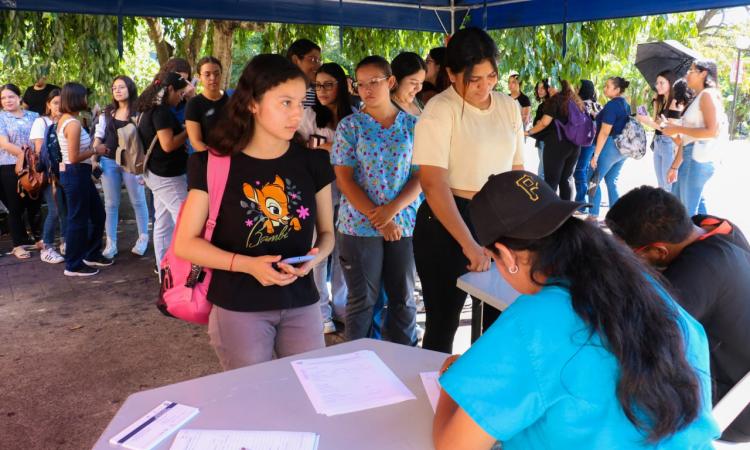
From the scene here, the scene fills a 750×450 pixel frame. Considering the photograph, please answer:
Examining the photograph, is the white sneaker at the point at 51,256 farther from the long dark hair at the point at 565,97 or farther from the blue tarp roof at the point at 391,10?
the long dark hair at the point at 565,97

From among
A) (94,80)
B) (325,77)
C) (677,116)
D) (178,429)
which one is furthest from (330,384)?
(94,80)

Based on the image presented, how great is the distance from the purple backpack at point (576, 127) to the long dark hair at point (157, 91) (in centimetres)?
434

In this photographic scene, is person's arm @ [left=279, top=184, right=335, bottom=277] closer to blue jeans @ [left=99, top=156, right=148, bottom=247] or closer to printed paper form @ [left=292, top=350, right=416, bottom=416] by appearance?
printed paper form @ [left=292, top=350, right=416, bottom=416]

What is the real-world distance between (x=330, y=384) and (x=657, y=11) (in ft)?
13.9

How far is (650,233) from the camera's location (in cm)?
179

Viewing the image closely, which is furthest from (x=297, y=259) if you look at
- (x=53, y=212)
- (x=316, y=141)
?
(x=53, y=212)

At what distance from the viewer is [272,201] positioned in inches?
78.0

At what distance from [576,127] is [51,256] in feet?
18.3

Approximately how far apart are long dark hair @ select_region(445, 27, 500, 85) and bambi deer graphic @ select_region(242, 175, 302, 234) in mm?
870

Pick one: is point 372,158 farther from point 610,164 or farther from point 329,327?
point 610,164

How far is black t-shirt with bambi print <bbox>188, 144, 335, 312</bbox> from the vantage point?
6.35ft

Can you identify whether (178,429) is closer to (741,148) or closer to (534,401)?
(534,401)

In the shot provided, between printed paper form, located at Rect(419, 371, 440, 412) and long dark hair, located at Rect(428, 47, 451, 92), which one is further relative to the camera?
long dark hair, located at Rect(428, 47, 451, 92)

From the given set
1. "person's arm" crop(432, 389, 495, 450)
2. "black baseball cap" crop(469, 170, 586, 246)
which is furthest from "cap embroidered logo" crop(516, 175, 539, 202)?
"person's arm" crop(432, 389, 495, 450)
